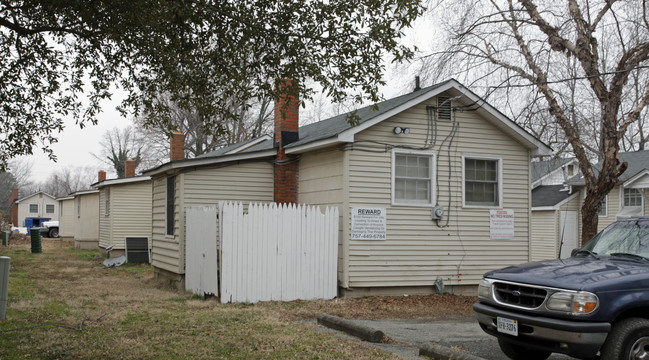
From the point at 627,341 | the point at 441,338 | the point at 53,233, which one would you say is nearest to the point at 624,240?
the point at 627,341

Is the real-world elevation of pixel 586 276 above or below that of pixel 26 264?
above

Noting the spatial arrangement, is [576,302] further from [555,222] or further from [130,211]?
[555,222]

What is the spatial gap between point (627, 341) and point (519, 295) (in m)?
1.08

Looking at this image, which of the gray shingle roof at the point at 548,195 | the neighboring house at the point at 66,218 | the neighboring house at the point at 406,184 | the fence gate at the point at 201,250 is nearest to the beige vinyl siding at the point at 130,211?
the neighboring house at the point at 406,184

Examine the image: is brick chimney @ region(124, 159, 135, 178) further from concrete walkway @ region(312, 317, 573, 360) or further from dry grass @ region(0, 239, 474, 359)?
concrete walkway @ region(312, 317, 573, 360)

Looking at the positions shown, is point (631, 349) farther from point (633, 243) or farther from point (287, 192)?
point (287, 192)

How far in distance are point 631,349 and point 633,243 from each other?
1.65 m

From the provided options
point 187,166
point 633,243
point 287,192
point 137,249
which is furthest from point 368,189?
point 137,249

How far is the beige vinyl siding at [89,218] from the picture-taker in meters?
30.9

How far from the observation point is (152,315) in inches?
396

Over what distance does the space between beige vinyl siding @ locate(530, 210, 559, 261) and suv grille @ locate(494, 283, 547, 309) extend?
23.2m

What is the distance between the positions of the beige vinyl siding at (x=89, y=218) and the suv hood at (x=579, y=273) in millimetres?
27481

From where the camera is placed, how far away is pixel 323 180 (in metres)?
13.4

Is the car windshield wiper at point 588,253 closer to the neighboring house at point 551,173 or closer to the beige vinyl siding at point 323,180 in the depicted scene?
the beige vinyl siding at point 323,180
